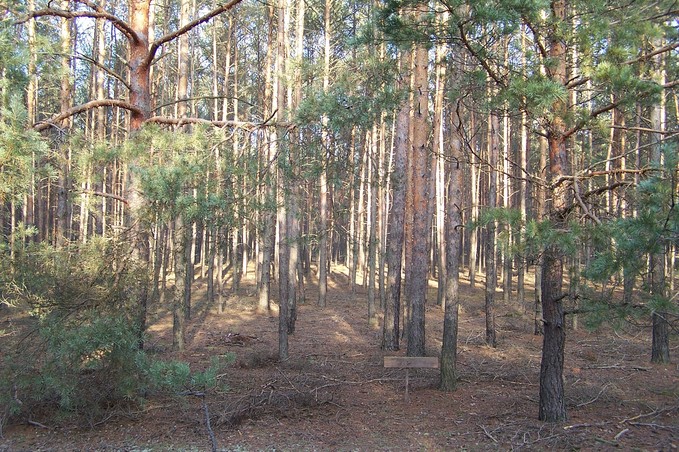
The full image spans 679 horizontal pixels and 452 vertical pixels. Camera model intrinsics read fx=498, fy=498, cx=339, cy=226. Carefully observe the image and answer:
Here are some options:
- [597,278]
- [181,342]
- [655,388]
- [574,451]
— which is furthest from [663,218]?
[181,342]

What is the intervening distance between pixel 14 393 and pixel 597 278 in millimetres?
7015

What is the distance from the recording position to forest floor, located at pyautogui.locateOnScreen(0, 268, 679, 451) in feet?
21.0

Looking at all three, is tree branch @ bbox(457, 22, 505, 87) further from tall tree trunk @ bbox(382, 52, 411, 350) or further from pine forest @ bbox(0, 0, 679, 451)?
tall tree trunk @ bbox(382, 52, 411, 350)

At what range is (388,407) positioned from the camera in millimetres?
8391

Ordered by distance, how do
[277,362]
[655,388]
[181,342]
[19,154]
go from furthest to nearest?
[181,342]
[277,362]
[655,388]
[19,154]

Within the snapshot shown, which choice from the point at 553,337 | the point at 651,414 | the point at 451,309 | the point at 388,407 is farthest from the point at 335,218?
the point at 651,414

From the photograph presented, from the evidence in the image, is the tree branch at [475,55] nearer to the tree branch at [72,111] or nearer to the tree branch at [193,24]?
the tree branch at [193,24]

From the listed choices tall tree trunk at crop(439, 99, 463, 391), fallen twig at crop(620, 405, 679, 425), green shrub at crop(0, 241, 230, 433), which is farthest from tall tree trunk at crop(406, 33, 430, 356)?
green shrub at crop(0, 241, 230, 433)

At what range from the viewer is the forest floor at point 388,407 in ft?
21.0

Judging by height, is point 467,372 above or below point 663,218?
below

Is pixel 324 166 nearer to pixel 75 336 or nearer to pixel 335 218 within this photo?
pixel 335 218

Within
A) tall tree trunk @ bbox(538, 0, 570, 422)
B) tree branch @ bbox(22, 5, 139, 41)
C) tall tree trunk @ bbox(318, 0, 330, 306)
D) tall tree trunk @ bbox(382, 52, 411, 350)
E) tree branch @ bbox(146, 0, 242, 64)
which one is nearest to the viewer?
tall tree trunk @ bbox(538, 0, 570, 422)

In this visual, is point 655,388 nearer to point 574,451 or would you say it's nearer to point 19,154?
point 574,451

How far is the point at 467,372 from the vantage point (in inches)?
Answer: 417
